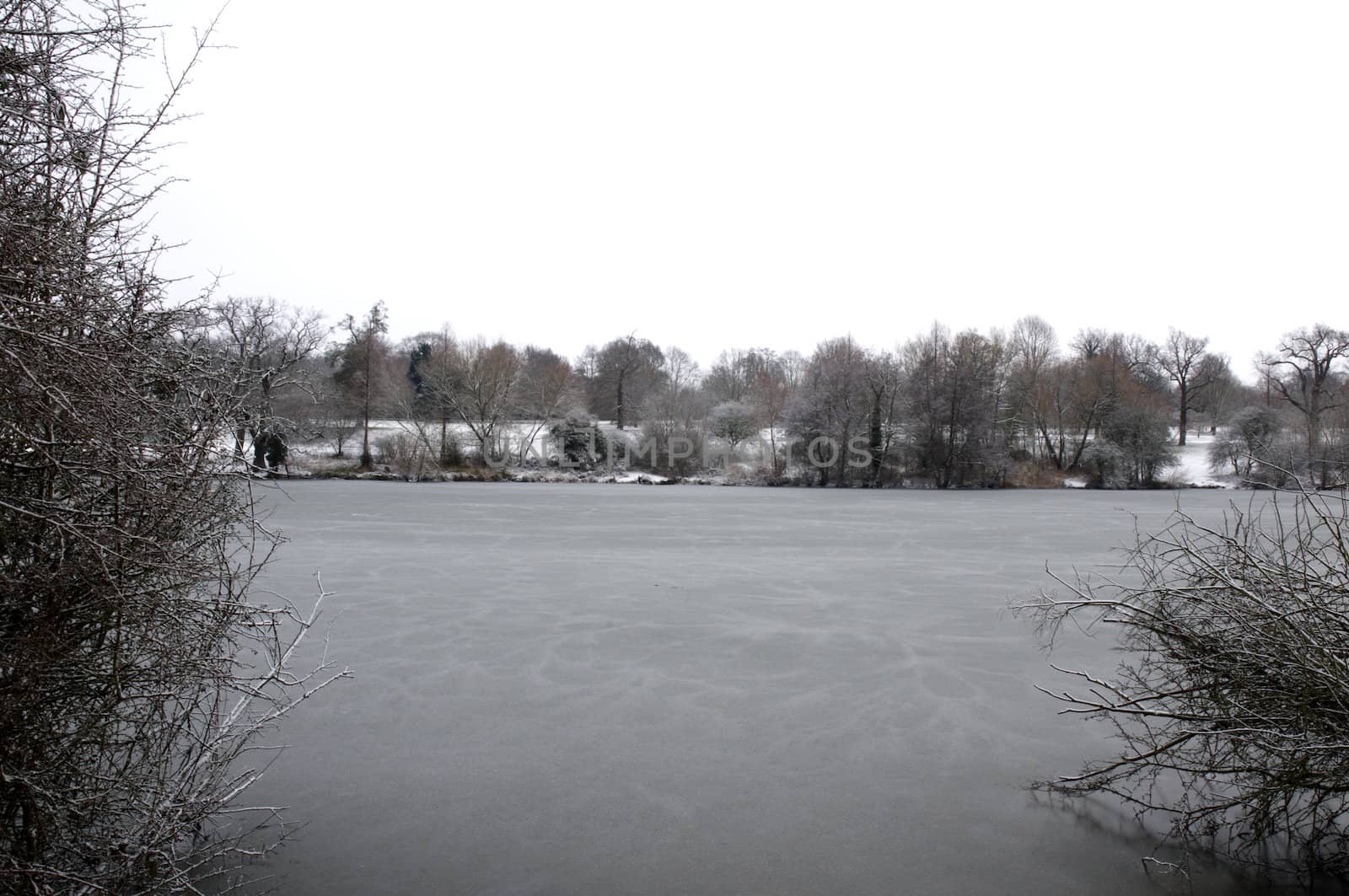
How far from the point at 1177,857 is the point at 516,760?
341 cm

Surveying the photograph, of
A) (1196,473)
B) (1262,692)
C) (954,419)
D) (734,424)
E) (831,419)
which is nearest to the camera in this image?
(1262,692)

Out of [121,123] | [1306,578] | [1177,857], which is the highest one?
[121,123]

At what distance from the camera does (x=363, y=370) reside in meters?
40.6

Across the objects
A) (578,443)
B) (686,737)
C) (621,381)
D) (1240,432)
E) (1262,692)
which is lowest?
(686,737)

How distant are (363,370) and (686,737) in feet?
127

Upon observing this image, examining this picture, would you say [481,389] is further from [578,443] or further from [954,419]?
[954,419]

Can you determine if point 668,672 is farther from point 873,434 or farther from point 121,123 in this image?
point 873,434

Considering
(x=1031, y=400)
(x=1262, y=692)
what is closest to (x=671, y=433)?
(x=1031, y=400)

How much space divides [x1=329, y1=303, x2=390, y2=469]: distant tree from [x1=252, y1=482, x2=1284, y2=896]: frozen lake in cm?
2548

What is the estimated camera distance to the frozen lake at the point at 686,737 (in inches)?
149

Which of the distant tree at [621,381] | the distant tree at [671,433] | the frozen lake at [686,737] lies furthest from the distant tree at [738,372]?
the frozen lake at [686,737]

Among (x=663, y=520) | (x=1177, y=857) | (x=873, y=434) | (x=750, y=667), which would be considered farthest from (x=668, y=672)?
(x=873, y=434)

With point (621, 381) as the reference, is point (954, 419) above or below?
below

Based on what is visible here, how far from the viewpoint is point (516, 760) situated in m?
4.89
